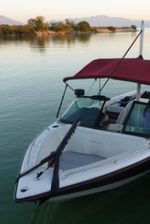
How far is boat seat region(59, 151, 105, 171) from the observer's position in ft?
15.5

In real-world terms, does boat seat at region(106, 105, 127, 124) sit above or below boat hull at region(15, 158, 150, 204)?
above

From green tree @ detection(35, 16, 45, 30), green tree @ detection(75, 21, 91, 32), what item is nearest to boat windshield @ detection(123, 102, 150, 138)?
green tree @ detection(35, 16, 45, 30)

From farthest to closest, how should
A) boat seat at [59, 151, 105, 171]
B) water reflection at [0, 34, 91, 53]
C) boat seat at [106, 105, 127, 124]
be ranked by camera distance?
1. water reflection at [0, 34, 91, 53]
2. boat seat at [106, 105, 127, 124]
3. boat seat at [59, 151, 105, 171]

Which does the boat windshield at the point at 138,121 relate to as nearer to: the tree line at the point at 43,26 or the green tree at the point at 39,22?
the tree line at the point at 43,26

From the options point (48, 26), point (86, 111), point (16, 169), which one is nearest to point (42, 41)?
point (16, 169)

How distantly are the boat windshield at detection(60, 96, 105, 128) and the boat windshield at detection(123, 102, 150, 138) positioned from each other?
0.68m

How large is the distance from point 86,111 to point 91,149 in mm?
827

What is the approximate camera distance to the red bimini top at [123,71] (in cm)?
486

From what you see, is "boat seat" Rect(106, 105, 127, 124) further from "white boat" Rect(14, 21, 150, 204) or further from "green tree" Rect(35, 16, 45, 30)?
"green tree" Rect(35, 16, 45, 30)

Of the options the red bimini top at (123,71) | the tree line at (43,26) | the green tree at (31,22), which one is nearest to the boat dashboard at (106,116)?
the red bimini top at (123,71)

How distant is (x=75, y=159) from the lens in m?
4.96

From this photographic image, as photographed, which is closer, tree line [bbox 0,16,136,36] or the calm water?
the calm water

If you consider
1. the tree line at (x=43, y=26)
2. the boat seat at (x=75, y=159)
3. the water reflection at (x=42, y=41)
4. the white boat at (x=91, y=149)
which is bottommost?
the boat seat at (x=75, y=159)

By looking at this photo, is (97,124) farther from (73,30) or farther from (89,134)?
(73,30)
